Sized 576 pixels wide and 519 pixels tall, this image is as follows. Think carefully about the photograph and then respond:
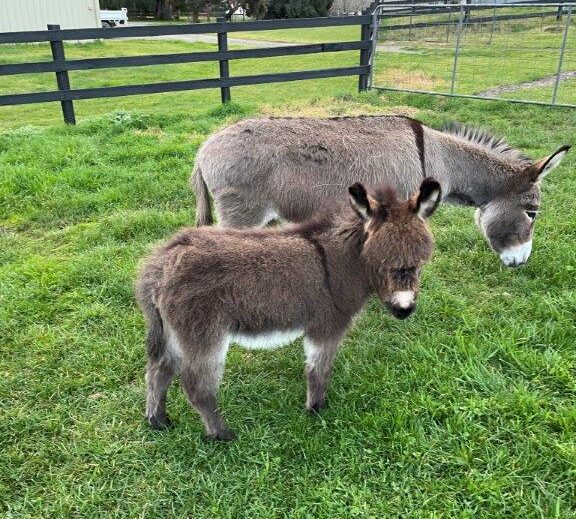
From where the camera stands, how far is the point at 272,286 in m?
2.63

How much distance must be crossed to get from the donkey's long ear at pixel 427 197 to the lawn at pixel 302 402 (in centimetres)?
109

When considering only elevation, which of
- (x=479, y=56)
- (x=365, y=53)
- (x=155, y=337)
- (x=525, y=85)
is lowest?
(x=155, y=337)

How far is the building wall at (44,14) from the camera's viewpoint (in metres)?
21.4

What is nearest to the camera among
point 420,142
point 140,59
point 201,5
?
point 420,142

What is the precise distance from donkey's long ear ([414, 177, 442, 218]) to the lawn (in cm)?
109

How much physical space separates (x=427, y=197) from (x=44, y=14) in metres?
24.7

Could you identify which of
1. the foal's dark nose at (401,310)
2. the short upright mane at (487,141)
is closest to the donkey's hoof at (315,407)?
the foal's dark nose at (401,310)

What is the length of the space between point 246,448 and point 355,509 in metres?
0.69

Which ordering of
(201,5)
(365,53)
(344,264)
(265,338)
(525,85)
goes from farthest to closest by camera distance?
(201,5) < (525,85) < (365,53) < (344,264) < (265,338)

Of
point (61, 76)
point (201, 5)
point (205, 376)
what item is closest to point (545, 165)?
point (205, 376)

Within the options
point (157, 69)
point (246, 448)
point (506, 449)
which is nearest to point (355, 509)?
point (246, 448)

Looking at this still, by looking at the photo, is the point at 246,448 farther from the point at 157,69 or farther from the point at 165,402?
the point at 157,69

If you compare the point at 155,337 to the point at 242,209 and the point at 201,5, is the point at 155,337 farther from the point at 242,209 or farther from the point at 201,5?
the point at 201,5

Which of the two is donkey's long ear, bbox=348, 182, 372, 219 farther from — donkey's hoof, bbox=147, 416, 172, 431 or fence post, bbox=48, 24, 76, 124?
fence post, bbox=48, 24, 76, 124
